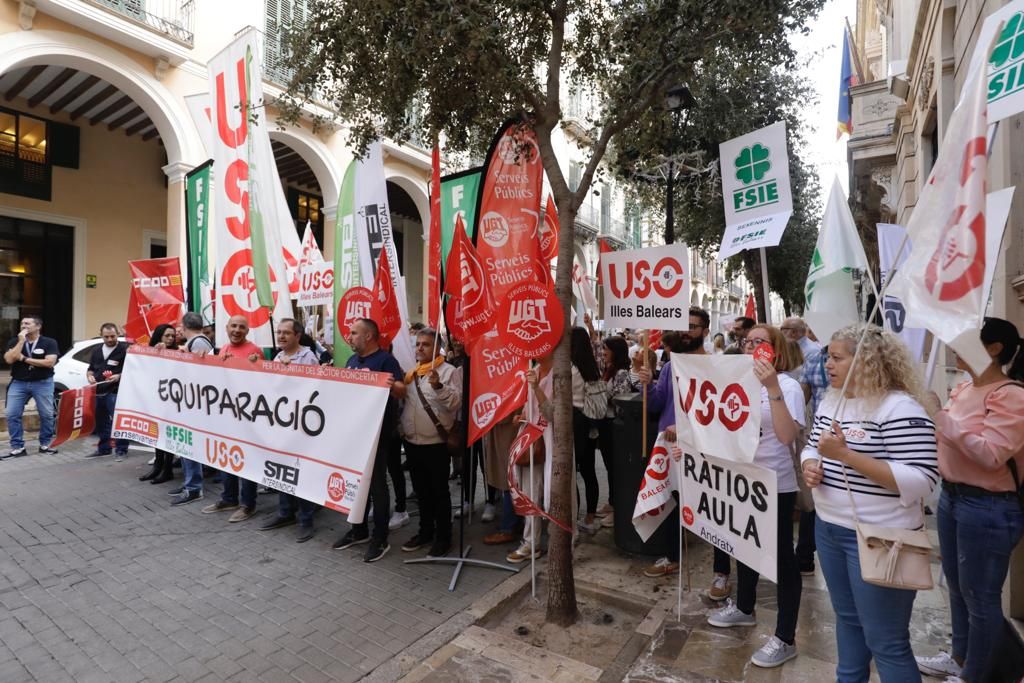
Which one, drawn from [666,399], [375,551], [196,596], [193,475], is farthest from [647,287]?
[193,475]

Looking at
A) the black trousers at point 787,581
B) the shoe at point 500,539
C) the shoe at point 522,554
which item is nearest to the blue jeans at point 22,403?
the shoe at point 500,539

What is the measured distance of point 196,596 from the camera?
4.04m

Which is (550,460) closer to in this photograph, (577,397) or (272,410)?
(577,397)

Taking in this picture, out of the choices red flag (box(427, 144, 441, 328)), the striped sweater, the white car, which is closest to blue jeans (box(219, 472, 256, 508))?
red flag (box(427, 144, 441, 328))

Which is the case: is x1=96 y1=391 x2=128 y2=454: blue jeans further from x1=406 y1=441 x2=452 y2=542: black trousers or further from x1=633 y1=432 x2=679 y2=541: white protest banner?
x1=633 y1=432 x2=679 y2=541: white protest banner

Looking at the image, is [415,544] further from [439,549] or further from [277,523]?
[277,523]

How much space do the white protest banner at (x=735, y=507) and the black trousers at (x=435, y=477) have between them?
2.04 metres

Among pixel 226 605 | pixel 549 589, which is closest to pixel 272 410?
pixel 226 605

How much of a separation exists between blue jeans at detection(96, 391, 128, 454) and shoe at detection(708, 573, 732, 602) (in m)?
8.35

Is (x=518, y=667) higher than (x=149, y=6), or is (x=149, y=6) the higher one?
(x=149, y=6)

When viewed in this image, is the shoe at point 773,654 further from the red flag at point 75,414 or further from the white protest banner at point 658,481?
the red flag at point 75,414

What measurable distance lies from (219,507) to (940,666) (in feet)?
20.2

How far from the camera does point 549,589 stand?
3.82 metres

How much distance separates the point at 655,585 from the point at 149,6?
567 inches
